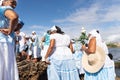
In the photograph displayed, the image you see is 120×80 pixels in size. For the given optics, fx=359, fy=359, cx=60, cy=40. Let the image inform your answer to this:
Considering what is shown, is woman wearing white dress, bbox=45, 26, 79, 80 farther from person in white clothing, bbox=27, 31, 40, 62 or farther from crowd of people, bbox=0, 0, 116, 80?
person in white clothing, bbox=27, 31, 40, 62

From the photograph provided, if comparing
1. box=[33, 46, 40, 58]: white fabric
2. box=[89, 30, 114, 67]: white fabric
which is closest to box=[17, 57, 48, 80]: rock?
box=[89, 30, 114, 67]: white fabric

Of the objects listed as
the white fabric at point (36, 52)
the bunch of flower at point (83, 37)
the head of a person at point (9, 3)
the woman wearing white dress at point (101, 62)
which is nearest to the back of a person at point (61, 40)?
the woman wearing white dress at point (101, 62)

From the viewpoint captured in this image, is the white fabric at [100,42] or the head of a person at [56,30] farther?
the head of a person at [56,30]

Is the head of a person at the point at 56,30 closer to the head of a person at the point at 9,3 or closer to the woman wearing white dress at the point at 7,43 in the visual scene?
the head of a person at the point at 9,3

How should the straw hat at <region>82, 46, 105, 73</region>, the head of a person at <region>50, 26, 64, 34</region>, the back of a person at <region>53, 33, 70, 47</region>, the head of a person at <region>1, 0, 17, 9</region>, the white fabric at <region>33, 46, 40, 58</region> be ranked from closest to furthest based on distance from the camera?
the head of a person at <region>1, 0, 17, 9</region>, the straw hat at <region>82, 46, 105, 73</region>, the back of a person at <region>53, 33, 70, 47</region>, the head of a person at <region>50, 26, 64, 34</region>, the white fabric at <region>33, 46, 40, 58</region>

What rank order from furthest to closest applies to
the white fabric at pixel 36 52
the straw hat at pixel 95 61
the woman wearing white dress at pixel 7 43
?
the white fabric at pixel 36 52, the straw hat at pixel 95 61, the woman wearing white dress at pixel 7 43

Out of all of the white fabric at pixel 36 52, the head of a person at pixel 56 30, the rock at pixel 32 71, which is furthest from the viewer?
the white fabric at pixel 36 52

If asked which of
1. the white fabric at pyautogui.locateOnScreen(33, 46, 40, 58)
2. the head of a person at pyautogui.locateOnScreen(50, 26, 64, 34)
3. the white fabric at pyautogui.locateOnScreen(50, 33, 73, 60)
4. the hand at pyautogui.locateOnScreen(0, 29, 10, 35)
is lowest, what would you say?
the white fabric at pyautogui.locateOnScreen(33, 46, 40, 58)

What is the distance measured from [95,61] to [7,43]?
2799mm

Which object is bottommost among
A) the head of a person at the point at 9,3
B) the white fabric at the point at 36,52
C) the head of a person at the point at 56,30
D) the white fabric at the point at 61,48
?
the white fabric at the point at 36,52

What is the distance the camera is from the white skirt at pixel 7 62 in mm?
5002

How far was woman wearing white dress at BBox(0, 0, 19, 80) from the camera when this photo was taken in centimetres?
495

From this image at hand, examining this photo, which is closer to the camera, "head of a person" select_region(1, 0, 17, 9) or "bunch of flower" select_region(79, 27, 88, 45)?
"head of a person" select_region(1, 0, 17, 9)

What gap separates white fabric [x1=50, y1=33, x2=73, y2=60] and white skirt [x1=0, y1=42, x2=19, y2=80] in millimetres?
3605
